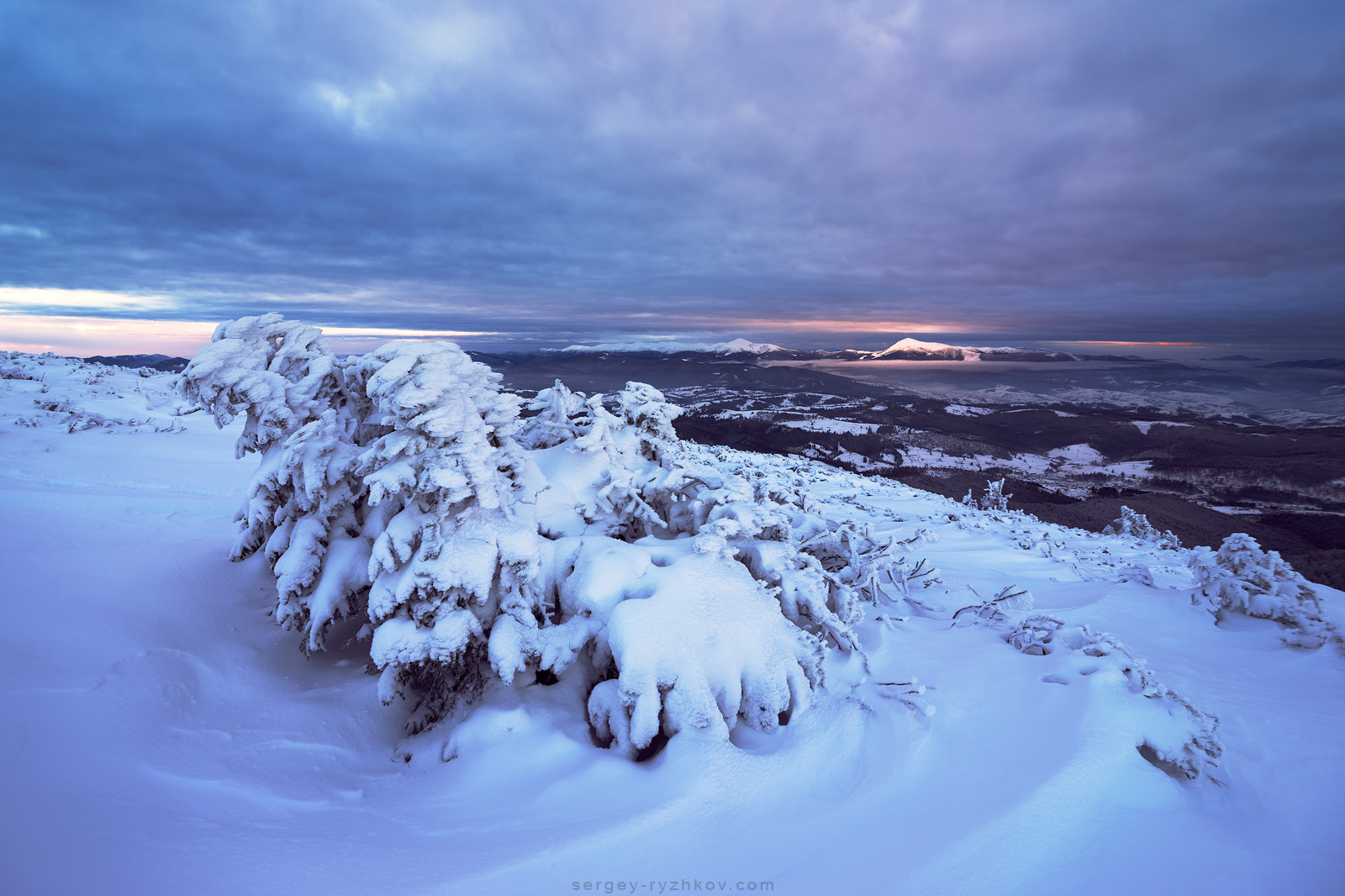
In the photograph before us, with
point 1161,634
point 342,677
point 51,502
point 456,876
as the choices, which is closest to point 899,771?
point 456,876

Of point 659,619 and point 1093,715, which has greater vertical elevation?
point 659,619

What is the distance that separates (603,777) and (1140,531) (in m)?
27.3

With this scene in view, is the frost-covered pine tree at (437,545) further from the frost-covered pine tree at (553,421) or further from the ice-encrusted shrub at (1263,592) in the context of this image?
the ice-encrusted shrub at (1263,592)

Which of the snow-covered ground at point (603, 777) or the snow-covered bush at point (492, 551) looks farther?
the snow-covered bush at point (492, 551)

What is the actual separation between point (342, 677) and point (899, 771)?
211 inches

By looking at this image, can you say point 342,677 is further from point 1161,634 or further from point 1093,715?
point 1161,634

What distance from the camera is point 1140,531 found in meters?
21.5

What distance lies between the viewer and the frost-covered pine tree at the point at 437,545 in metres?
4.34

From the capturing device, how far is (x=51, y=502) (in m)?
7.96

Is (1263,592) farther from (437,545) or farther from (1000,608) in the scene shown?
(437,545)

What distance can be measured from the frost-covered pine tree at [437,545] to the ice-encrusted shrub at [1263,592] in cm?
1005

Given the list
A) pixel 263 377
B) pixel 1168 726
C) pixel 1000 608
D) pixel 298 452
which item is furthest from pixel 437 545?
pixel 1000 608

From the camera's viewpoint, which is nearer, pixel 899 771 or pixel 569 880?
pixel 569 880

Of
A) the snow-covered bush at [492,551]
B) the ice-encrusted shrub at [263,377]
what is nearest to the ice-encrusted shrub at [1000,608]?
the snow-covered bush at [492,551]
